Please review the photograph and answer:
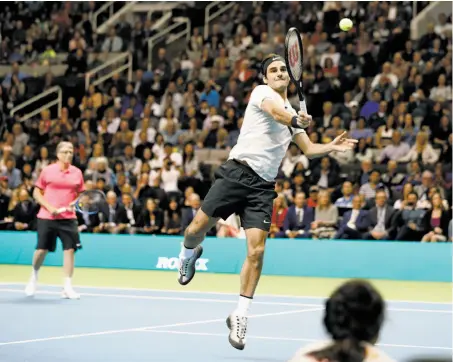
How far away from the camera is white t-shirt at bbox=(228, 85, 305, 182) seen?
932cm

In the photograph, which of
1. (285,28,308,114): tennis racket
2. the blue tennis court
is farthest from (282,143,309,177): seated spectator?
(285,28,308,114): tennis racket

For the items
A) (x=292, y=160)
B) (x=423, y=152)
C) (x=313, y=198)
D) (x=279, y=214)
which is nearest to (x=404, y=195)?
(x=313, y=198)

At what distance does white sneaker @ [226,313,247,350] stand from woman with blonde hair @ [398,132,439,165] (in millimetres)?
12371

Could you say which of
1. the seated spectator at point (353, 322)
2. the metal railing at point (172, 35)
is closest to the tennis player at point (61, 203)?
the seated spectator at point (353, 322)

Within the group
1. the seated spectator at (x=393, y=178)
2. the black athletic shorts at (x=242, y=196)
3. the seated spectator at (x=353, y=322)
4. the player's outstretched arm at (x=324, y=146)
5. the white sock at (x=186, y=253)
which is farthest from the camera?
the seated spectator at (x=393, y=178)

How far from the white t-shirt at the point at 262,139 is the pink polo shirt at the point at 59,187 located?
16.1 feet

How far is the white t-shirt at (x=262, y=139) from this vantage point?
30.6ft

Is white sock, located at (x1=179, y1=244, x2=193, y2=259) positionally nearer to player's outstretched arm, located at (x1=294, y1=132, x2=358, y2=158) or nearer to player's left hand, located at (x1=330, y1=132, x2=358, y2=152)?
player's outstretched arm, located at (x1=294, y1=132, x2=358, y2=158)

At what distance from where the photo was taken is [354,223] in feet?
61.7

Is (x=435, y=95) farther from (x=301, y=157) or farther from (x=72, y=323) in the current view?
(x=72, y=323)

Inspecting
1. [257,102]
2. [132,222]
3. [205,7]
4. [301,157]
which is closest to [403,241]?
[301,157]

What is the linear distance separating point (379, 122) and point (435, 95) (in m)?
1.45

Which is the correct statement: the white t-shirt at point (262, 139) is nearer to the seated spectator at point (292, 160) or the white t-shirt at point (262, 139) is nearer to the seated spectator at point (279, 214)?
the seated spectator at point (279, 214)

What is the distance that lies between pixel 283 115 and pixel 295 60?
0.63 meters
